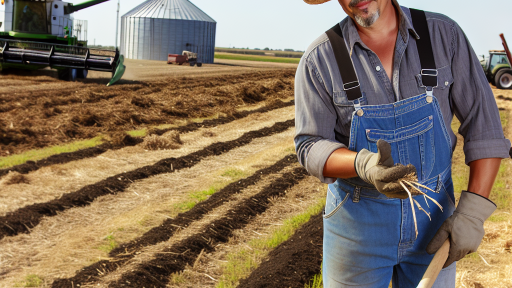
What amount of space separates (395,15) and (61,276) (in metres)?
3.50

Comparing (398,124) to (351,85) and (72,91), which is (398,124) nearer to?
(351,85)

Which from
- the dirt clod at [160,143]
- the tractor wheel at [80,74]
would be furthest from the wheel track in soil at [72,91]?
the dirt clod at [160,143]

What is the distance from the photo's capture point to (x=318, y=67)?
186 centimetres

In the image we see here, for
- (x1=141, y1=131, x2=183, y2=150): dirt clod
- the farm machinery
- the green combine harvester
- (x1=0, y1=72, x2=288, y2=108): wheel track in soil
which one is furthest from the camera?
the farm machinery

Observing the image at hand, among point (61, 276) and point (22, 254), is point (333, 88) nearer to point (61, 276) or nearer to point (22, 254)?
point (61, 276)

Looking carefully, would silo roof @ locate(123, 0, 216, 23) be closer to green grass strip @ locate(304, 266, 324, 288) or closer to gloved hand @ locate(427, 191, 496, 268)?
green grass strip @ locate(304, 266, 324, 288)

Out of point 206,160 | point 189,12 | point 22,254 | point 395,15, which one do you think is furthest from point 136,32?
point 395,15

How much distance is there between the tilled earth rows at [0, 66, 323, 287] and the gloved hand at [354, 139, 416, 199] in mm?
Result: 2504

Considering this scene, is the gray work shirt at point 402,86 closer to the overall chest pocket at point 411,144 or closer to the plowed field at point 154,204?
the overall chest pocket at point 411,144

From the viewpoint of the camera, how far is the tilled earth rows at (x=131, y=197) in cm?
443

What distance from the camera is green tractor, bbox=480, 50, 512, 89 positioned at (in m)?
22.3

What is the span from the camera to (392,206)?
186 cm

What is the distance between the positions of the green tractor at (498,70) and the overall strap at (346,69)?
2192 centimetres

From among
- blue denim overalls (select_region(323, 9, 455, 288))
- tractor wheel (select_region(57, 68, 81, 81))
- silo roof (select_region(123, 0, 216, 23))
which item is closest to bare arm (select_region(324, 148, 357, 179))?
blue denim overalls (select_region(323, 9, 455, 288))
